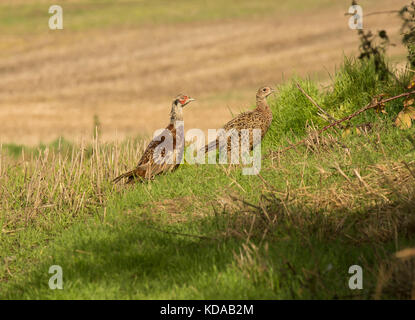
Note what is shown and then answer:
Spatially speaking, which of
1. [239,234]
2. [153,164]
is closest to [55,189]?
[153,164]

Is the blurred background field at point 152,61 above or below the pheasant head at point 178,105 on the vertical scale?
above

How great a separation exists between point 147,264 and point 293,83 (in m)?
5.97

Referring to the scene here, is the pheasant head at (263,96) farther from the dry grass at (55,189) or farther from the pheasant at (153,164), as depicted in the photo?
the dry grass at (55,189)

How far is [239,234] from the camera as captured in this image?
5617 mm

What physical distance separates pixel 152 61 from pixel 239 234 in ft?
89.3

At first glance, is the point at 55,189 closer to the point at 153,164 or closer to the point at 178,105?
the point at 153,164

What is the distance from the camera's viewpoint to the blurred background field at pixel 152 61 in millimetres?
22188

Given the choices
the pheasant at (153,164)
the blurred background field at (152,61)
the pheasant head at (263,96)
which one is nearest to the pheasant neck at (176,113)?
the pheasant at (153,164)

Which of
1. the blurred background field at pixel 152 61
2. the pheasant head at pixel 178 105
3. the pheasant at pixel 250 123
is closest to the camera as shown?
the pheasant head at pixel 178 105

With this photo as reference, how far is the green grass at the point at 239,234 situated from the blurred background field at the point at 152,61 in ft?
34.1

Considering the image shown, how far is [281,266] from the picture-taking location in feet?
16.9

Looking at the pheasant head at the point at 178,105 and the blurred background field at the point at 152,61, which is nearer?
Result: the pheasant head at the point at 178,105

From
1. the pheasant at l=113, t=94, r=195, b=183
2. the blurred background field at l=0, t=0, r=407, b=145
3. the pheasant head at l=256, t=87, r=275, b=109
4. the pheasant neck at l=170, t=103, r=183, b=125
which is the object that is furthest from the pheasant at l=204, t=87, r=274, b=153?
the blurred background field at l=0, t=0, r=407, b=145
